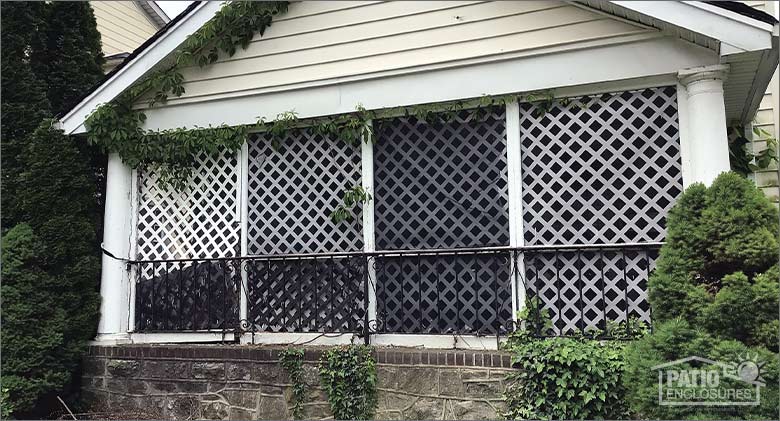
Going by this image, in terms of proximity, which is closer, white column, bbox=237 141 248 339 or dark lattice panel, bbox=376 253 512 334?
dark lattice panel, bbox=376 253 512 334

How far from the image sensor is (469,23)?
200 inches

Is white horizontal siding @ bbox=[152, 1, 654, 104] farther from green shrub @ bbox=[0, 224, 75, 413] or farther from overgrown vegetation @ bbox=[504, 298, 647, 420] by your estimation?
overgrown vegetation @ bbox=[504, 298, 647, 420]

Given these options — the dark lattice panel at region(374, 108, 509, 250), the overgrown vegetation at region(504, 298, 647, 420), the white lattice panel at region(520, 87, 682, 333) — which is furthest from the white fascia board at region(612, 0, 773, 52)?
the overgrown vegetation at region(504, 298, 647, 420)

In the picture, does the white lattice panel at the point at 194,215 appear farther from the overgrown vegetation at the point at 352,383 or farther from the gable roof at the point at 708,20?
the gable roof at the point at 708,20

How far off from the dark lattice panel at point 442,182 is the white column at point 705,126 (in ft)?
4.58

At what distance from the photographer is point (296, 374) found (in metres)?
5.12

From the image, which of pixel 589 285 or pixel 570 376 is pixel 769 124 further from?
pixel 570 376

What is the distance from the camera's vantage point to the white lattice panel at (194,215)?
5.87 m

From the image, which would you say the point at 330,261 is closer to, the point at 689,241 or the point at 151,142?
the point at 151,142

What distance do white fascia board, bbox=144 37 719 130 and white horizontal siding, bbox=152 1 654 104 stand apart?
0.10m

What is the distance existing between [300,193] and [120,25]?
7.74 metres

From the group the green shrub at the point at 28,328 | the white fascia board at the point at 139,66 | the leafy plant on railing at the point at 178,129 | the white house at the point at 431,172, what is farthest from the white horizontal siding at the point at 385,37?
the green shrub at the point at 28,328

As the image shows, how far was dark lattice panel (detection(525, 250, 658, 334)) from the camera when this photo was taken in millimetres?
4609

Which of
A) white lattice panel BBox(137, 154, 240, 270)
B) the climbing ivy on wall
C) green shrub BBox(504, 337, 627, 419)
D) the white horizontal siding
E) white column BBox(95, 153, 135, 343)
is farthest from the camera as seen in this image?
white column BBox(95, 153, 135, 343)
